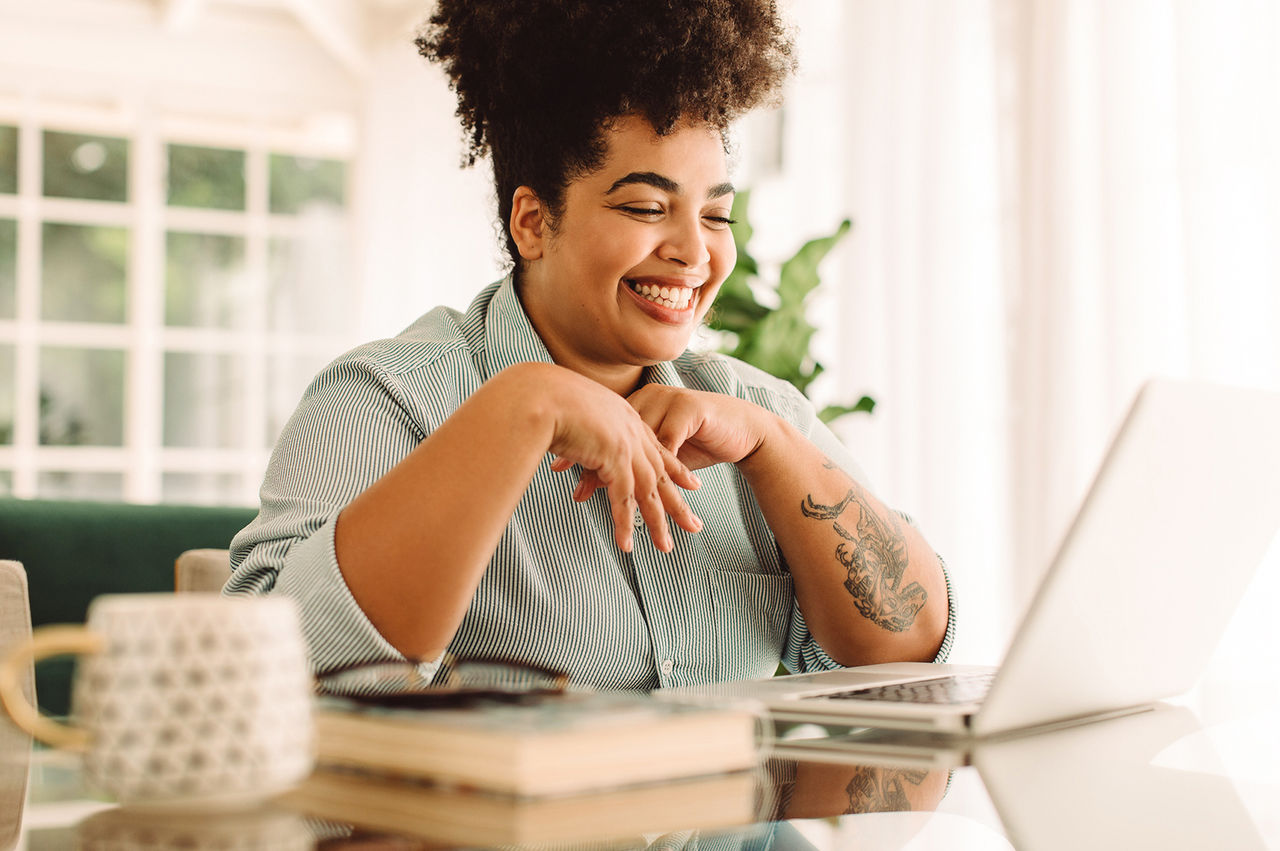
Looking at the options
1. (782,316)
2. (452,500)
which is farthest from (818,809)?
(782,316)

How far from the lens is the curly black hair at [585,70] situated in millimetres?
1345

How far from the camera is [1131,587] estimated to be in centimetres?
85

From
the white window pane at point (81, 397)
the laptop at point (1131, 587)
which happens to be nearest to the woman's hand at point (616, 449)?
the laptop at point (1131, 587)

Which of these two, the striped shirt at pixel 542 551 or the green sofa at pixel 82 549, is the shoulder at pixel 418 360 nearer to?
the striped shirt at pixel 542 551

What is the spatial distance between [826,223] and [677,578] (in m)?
2.89

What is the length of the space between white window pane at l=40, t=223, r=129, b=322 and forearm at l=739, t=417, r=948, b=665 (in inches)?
188

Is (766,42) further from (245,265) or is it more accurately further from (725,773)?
(245,265)

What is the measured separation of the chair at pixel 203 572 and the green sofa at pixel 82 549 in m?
0.44

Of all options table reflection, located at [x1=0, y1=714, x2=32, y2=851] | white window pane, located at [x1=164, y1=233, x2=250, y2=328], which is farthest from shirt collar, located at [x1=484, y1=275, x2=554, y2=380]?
white window pane, located at [x1=164, y1=233, x2=250, y2=328]

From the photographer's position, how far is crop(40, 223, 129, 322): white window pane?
522 cm

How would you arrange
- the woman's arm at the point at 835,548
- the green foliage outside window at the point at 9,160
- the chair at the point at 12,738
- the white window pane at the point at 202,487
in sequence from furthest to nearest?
the white window pane at the point at 202,487
the green foliage outside window at the point at 9,160
the woman's arm at the point at 835,548
the chair at the point at 12,738

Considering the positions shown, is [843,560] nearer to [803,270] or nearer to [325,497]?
[325,497]

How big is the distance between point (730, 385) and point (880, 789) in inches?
35.9

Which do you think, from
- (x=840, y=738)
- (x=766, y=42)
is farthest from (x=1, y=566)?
(x=766, y=42)
